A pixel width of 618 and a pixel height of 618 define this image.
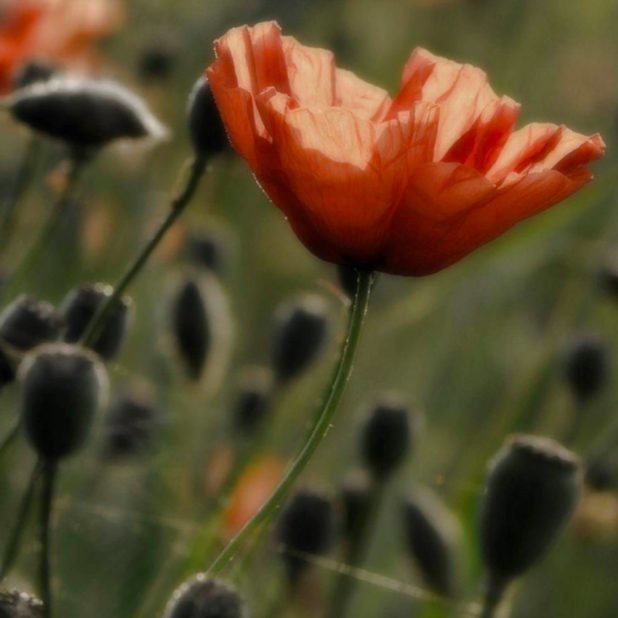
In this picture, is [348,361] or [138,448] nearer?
[348,361]

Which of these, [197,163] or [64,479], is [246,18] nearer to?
[64,479]

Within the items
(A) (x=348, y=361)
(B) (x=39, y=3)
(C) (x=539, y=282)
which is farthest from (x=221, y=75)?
(C) (x=539, y=282)

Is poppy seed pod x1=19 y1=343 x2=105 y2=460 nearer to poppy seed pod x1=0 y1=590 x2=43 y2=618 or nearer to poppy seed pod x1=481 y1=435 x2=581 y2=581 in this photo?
poppy seed pod x1=0 y1=590 x2=43 y2=618

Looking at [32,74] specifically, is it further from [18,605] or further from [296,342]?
[18,605]

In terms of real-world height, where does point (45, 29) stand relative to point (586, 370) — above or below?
above

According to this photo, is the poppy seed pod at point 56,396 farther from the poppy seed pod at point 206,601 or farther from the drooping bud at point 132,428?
the drooping bud at point 132,428

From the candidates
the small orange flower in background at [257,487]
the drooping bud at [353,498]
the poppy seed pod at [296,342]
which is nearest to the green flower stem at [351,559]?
the drooping bud at [353,498]

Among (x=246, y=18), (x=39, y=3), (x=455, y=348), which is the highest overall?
(x=246, y=18)

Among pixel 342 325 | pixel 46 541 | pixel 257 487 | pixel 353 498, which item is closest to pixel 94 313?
pixel 46 541
